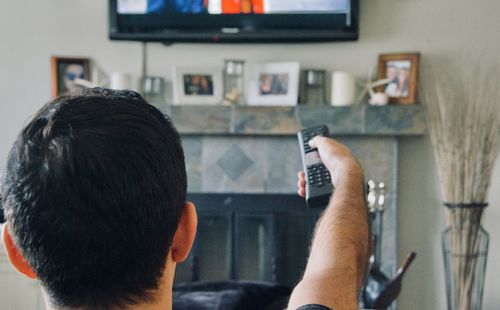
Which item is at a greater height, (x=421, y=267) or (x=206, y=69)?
(x=206, y=69)

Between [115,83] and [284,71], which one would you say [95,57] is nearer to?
[115,83]

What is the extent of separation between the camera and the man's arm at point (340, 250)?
2.80 feet

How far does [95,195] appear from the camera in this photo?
2.44 ft

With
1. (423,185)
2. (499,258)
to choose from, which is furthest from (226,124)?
(499,258)

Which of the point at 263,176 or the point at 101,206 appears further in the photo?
the point at 263,176

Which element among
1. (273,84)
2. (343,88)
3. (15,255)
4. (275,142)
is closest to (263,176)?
(275,142)

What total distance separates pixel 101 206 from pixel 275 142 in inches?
116

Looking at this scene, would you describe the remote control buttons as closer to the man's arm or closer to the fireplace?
the man's arm

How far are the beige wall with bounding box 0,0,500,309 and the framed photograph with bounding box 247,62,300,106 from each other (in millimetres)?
100

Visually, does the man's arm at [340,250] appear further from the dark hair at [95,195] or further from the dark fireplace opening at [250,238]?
the dark fireplace opening at [250,238]

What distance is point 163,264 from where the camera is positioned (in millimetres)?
831

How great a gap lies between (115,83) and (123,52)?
238mm

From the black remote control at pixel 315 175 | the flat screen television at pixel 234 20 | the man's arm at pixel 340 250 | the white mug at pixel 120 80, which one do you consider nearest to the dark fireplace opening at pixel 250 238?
the white mug at pixel 120 80

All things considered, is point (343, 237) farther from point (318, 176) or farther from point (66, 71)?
point (66, 71)
